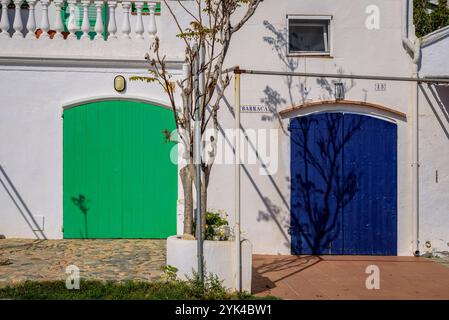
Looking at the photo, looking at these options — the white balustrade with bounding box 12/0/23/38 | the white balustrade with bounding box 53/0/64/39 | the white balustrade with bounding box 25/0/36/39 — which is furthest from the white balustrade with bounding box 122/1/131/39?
the white balustrade with bounding box 12/0/23/38

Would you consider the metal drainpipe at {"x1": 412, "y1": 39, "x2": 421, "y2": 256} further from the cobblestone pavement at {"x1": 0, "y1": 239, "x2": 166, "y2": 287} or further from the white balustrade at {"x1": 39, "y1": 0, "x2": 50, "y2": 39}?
the white balustrade at {"x1": 39, "y1": 0, "x2": 50, "y2": 39}

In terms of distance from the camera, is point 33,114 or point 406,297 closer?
point 406,297

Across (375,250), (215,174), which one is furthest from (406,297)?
(215,174)

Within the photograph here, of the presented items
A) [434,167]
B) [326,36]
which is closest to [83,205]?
[326,36]

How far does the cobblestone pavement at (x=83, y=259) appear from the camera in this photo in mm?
7848

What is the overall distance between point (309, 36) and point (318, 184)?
2.71 meters

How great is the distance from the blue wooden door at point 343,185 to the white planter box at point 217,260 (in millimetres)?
3109

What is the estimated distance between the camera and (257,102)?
10180 millimetres

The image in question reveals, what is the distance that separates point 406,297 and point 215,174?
3.97m

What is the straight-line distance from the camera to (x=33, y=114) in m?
10.3

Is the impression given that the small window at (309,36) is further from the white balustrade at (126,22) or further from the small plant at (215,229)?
the small plant at (215,229)

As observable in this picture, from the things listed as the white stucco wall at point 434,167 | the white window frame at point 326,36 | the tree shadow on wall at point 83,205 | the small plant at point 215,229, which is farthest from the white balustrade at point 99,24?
the white stucco wall at point 434,167
